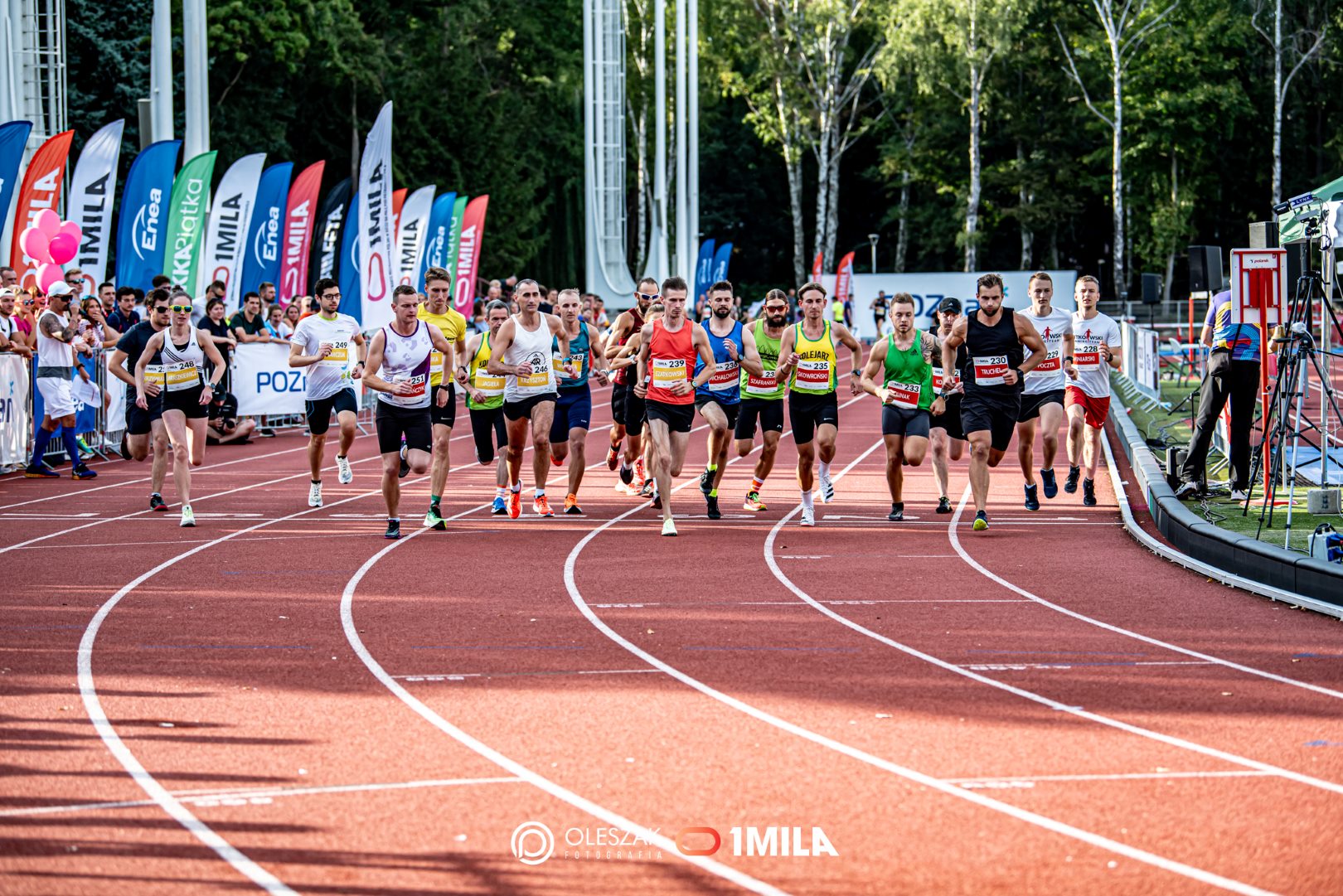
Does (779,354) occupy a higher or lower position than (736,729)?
higher

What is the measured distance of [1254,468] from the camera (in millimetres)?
12203

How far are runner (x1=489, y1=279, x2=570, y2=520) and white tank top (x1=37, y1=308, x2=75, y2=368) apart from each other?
6.64 metres

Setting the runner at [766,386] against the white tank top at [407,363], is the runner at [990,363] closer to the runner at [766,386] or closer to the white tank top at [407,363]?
the runner at [766,386]

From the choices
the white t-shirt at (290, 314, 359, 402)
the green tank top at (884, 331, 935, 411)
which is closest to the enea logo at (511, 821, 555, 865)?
the green tank top at (884, 331, 935, 411)

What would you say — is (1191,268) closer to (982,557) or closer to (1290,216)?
(1290,216)

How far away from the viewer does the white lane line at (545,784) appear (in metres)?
4.96

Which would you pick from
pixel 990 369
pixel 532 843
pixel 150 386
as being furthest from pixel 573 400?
pixel 532 843

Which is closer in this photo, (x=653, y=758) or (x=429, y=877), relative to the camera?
(x=429, y=877)

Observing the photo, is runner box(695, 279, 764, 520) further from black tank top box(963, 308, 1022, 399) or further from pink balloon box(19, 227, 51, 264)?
pink balloon box(19, 227, 51, 264)

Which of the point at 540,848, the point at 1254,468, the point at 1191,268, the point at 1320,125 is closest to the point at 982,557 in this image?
the point at 1254,468

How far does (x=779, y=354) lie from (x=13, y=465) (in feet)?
30.3

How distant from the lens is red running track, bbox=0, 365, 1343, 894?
16.7ft

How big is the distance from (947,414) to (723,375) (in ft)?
6.45

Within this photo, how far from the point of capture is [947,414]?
14.3 meters
